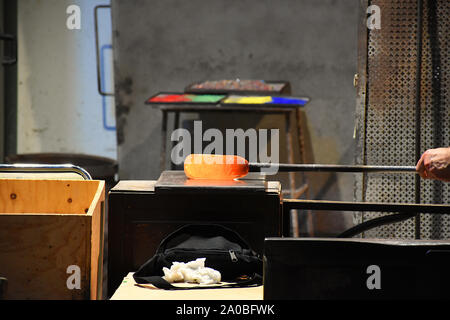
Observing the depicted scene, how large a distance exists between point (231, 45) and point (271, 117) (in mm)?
712

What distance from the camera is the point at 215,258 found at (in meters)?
1.79

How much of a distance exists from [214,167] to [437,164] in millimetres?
725

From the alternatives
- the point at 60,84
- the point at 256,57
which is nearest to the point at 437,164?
the point at 256,57

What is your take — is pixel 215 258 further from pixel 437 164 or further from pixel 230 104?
pixel 230 104

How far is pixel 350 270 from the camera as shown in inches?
49.9

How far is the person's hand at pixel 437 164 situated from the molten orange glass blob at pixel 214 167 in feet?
1.99

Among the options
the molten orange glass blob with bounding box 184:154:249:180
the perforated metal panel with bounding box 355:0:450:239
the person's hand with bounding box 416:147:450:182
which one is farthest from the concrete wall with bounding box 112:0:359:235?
the person's hand with bounding box 416:147:450:182

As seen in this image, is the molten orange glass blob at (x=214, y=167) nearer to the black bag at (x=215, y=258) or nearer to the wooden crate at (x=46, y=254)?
the black bag at (x=215, y=258)

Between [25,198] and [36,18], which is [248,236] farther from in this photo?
[36,18]

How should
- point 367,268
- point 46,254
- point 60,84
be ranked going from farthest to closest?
point 60,84, point 46,254, point 367,268

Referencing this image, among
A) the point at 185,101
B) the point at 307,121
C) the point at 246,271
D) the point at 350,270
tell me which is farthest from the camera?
the point at 307,121

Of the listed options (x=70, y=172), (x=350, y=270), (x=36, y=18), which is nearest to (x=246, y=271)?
(x=350, y=270)

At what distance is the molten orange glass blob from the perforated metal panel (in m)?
1.38

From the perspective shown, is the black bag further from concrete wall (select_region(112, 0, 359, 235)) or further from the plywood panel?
concrete wall (select_region(112, 0, 359, 235))
